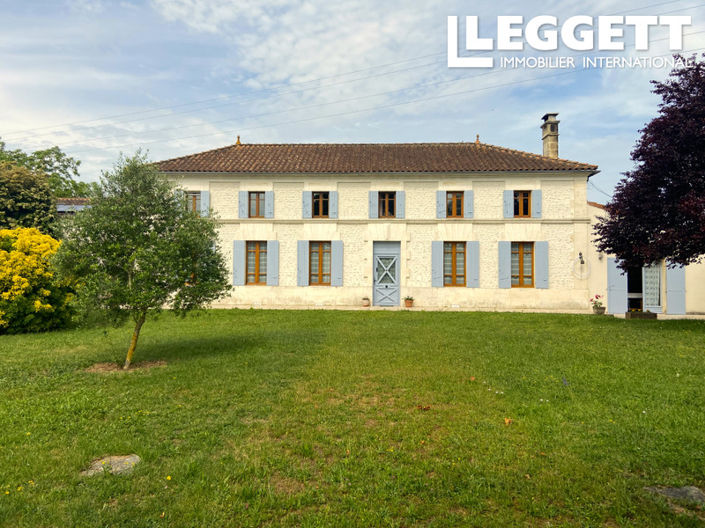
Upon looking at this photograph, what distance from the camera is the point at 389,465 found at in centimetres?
376

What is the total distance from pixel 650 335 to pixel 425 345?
6.12 metres

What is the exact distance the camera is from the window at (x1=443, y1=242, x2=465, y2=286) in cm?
1770

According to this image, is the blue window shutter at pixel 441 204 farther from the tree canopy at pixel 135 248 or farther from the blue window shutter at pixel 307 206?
the tree canopy at pixel 135 248

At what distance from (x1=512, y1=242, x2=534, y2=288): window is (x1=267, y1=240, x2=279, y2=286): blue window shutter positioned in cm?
1000

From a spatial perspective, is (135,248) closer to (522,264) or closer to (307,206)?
(307,206)

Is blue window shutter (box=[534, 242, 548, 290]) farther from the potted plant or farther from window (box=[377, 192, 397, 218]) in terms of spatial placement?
window (box=[377, 192, 397, 218])

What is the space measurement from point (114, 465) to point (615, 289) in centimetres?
1879

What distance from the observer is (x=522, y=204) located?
58.1 feet

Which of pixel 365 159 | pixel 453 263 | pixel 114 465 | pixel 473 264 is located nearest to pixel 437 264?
pixel 453 263

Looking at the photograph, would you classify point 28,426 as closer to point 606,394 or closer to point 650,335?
point 606,394

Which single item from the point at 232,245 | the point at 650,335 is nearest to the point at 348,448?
the point at 650,335

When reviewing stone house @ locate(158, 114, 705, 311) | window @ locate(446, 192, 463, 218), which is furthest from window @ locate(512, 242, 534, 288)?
window @ locate(446, 192, 463, 218)

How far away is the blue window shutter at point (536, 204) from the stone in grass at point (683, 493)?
50.4ft

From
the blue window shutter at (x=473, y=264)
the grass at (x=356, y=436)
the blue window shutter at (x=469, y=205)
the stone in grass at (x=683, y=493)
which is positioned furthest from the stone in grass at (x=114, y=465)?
the blue window shutter at (x=469, y=205)
